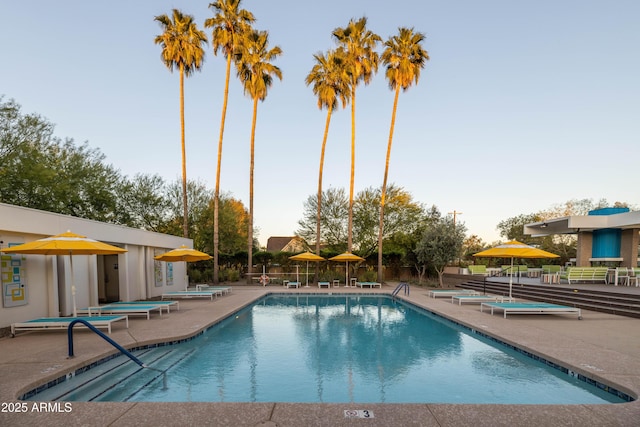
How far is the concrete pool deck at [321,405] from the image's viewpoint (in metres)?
3.67

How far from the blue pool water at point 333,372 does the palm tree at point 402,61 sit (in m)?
12.6

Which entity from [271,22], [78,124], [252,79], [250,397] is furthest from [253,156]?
[250,397]

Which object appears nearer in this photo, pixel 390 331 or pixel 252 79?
pixel 390 331

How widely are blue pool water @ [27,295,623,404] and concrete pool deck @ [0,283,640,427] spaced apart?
0.37m

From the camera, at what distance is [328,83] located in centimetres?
2205

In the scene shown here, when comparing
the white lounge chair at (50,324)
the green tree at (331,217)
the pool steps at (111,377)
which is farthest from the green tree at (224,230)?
the pool steps at (111,377)

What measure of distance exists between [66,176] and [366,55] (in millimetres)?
20885

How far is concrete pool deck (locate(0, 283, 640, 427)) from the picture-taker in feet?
12.0

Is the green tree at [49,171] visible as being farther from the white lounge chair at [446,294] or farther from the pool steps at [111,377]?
the white lounge chair at [446,294]

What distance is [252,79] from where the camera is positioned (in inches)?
835

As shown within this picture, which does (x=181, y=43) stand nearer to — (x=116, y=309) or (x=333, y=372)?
(x=116, y=309)

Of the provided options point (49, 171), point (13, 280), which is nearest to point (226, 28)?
point (49, 171)

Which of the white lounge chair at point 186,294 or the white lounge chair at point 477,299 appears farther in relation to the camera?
the white lounge chair at point 186,294

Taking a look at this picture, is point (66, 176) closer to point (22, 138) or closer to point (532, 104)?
point (22, 138)
